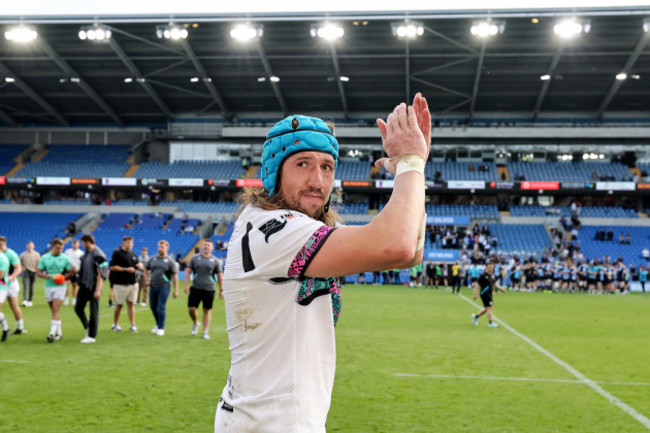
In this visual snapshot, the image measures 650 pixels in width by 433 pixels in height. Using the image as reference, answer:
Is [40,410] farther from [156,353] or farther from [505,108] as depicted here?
[505,108]

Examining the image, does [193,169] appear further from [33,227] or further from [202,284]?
[202,284]

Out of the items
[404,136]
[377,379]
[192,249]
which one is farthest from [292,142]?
→ [192,249]

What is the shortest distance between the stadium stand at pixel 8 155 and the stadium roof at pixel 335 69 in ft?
12.4

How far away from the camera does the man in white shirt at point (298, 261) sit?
1957 millimetres

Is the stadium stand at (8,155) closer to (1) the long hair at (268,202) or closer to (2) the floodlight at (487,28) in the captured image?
(2) the floodlight at (487,28)

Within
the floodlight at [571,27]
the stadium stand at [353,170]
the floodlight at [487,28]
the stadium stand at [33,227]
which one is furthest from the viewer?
the stadium stand at [353,170]

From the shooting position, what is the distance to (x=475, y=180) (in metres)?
50.8

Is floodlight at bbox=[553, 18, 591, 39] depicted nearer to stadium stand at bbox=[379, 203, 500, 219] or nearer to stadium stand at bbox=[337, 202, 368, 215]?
stadium stand at bbox=[379, 203, 500, 219]

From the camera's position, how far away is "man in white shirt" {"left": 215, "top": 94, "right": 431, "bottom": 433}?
196 cm

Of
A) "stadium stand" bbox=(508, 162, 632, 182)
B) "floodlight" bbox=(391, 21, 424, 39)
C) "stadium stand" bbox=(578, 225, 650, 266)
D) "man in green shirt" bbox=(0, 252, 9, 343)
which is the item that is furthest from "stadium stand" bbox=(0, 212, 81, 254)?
"stadium stand" bbox=(578, 225, 650, 266)

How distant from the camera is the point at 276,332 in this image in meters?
2.13

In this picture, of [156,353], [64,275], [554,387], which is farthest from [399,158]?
[64,275]

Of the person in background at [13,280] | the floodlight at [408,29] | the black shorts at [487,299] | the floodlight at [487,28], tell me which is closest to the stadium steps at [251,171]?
the floodlight at [408,29]

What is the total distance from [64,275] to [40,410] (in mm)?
6368
